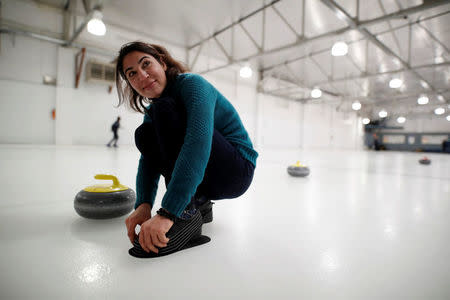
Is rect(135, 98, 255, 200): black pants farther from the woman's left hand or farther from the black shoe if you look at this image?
the woman's left hand

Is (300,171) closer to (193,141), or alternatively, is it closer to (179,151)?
(179,151)

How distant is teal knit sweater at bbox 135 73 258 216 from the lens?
2.43ft

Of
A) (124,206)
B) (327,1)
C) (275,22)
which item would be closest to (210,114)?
(124,206)

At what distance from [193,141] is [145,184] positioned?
1.55 feet

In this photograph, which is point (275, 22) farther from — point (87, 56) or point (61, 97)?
point (61, 97)

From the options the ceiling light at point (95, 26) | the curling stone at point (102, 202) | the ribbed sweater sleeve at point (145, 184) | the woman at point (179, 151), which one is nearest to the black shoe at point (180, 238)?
the woman at point (179, 151)

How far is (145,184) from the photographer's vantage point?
109 cm

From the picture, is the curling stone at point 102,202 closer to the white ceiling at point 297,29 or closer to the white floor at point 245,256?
the white floor at point 245,256

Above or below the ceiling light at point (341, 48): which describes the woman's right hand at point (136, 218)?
below

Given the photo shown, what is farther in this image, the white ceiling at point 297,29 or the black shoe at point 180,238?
the white ceiling at point 297,29

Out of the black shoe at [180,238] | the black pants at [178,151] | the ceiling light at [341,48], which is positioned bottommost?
the black shoe at [180,238]

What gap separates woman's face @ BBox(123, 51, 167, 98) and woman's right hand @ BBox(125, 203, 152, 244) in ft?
1.75

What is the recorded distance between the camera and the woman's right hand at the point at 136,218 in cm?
90

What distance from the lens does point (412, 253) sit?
97 cm
